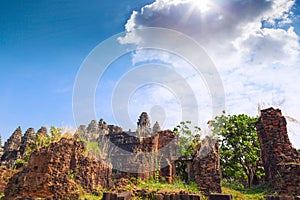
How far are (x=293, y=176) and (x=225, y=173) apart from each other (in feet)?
19.8

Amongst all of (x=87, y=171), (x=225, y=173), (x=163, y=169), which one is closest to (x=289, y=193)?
(x=225, y=173)

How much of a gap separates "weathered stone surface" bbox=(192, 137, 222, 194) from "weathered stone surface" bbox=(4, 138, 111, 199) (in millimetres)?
6154

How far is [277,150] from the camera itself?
14.9m

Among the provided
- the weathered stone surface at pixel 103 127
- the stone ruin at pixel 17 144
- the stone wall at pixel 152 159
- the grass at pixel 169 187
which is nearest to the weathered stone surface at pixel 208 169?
the grass at pixel 169 187

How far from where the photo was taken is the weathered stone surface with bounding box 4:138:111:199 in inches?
365

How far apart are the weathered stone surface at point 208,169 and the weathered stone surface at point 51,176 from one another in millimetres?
6154

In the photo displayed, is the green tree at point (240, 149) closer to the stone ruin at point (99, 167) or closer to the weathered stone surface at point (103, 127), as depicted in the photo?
the stone ruin at point (99, 167)

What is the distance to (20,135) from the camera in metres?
32.0

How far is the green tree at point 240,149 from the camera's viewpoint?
17377 mm

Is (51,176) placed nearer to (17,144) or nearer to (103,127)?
(103,127)

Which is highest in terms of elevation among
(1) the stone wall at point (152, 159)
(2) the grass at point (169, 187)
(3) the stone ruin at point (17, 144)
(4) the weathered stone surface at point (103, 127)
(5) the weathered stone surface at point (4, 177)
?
(4) the weathered stone surface at point (103, 127)

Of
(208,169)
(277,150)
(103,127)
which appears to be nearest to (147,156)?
(208,169)

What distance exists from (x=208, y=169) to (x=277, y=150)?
18.5ft

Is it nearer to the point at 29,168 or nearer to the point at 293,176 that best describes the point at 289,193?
the point at 293,176
